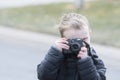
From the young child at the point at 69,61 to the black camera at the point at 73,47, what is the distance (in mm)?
18

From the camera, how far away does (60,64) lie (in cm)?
375

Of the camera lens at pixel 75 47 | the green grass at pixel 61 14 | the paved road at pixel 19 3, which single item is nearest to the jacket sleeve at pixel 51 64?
the camera lens at pixel 75 47

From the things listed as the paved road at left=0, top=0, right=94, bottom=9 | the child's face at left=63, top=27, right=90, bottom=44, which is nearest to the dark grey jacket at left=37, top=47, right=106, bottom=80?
the child's face at left=63, top=27, right=90, bottom=44

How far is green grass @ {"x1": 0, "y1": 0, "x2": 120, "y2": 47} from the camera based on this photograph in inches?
478

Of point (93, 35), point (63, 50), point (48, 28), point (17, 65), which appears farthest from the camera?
point (48, 28)

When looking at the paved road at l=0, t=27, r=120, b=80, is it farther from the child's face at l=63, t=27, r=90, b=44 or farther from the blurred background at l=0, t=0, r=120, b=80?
the child's face at l=63, t=27, r=90, b=44

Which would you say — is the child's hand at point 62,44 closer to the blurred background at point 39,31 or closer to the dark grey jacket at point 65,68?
the dark grey jacket at point 65,68

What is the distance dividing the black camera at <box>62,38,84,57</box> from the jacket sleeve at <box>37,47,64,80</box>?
5 cm

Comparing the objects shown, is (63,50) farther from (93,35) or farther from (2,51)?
(93,35)

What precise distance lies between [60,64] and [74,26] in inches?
10.0

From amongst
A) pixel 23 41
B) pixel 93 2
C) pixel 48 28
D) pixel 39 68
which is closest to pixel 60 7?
pixel 93 2

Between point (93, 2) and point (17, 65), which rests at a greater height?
point (93, 2)

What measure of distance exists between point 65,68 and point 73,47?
0.63ft

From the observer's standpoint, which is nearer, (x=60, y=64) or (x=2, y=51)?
(x=60, y=64)
